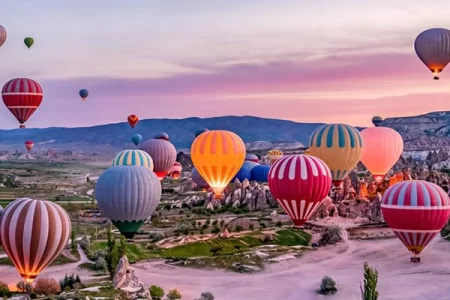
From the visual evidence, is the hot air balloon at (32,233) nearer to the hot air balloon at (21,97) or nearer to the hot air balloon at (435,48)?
the hot air balloon at (435,48)

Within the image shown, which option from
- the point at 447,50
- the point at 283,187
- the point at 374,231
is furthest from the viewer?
the point at 447,50

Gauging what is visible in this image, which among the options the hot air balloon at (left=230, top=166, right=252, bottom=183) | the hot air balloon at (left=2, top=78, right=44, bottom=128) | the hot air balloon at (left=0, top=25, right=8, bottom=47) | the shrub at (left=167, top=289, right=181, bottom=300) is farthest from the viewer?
the hot air balloon at (left=230, top=166, right=252, bottom=183)

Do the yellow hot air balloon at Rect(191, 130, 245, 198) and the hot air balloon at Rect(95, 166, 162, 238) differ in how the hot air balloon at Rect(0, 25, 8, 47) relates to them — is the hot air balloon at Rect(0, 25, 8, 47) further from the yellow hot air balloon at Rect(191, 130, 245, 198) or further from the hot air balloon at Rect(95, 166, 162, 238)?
the hot air balloon at Rect(95, 166, 162, 238)

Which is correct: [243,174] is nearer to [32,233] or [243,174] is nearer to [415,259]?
[415,259]

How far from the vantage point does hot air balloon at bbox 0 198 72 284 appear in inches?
1161

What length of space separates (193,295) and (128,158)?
29664mm

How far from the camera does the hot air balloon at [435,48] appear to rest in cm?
4922

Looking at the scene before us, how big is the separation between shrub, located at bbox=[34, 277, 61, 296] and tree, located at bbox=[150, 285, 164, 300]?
353 centimetres

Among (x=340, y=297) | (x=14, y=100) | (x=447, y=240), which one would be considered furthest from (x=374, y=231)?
(x=14, y=100)

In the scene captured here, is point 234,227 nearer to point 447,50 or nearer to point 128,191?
point 128,191

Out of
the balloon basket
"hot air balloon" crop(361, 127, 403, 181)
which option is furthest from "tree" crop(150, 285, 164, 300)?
"hot air balloon" crop(361, 127, 403, 181)

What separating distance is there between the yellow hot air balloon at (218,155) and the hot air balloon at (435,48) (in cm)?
1370

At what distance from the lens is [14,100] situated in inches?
2350

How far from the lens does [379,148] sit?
57594 millimetres
